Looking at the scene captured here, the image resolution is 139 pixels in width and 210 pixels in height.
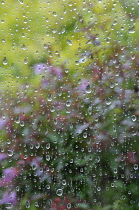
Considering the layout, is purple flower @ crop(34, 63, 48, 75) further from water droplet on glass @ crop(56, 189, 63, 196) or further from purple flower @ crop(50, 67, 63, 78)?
water droplet on glass @ crop(56, 189, 63, 196)

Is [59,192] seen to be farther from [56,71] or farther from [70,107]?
[56,71]

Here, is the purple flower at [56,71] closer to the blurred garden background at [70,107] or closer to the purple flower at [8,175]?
the blurred garden background at [70,107]

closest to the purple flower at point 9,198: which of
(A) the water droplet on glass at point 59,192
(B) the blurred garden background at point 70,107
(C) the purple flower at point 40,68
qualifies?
(B) the blurred garden background at point 70,107

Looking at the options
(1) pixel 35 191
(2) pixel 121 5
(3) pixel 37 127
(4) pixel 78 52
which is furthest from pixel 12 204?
(2) pixel 121 5

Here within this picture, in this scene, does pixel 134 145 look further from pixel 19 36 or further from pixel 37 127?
pixel 19 36

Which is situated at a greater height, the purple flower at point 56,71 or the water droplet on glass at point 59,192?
the purple flower at point 56,71

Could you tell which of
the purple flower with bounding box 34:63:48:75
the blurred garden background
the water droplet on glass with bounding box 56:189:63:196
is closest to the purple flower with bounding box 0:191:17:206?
the blurred garden background

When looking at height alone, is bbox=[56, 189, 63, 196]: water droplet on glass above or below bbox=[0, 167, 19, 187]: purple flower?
below

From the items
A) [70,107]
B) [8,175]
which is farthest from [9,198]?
[70,107]
